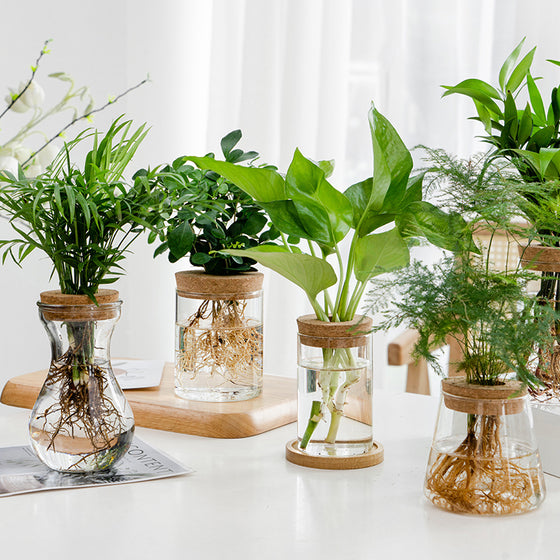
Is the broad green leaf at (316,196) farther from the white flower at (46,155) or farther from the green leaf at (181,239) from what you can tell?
the white flower at (46,155)

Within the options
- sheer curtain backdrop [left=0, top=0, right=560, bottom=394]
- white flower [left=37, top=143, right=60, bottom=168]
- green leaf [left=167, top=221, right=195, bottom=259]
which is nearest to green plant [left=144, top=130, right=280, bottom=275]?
green leaf [left=167, top=221, right=195, bottom=259]

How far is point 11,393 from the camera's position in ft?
3.88

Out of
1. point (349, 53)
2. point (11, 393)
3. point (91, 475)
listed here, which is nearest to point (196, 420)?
point (91, 475)

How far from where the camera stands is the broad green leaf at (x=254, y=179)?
0.85 m

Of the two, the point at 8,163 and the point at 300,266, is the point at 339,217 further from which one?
the point at 8,163

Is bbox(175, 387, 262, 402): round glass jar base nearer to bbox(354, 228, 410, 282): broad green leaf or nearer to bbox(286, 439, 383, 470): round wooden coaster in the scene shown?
bbox(286, 439, 383, 470): round wooden coaster

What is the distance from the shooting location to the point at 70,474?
0.86 metres

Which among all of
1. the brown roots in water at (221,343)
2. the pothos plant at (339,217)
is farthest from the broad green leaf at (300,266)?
the brown roots in water at (221,343)

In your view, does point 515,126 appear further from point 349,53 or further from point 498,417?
point 349,53

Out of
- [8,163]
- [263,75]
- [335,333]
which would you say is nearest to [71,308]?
[8,163]

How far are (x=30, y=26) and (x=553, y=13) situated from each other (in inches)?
53.3

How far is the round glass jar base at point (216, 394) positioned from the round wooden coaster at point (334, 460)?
19 centimetres

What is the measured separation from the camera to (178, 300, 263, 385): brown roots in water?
1.09 m

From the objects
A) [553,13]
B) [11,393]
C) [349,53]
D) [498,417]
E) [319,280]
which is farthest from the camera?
[349,53]
